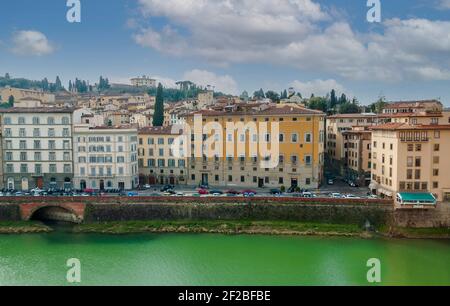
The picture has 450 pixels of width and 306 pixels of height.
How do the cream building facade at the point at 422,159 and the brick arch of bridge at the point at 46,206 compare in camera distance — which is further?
the brick arch of bridge at the point at 46,206

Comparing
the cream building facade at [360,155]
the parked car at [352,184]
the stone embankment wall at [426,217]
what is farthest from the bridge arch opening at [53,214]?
the cream building facade at [360,155]

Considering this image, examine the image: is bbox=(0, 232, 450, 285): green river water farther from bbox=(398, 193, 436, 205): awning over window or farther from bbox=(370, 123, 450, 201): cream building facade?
bbox=(370, 123, 450, 201): cream building facade

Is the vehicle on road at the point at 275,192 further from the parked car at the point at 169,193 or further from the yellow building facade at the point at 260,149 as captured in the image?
the parked car at the point at 169,193

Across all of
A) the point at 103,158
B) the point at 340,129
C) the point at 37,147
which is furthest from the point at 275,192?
the point at 37,147

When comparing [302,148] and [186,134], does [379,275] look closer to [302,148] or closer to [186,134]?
[302,148]

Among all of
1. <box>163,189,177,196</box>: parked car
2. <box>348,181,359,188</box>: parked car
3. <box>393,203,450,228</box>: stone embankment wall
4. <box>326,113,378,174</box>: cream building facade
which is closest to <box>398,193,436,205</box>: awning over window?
<box>393,203,450,228</box>: stone embankment wall

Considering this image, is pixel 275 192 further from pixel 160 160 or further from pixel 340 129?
pixel 340 129
